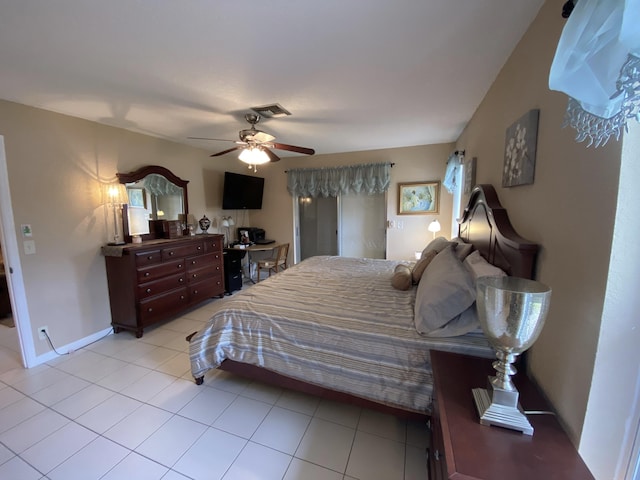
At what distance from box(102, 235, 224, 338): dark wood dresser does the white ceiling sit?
4.84 feet

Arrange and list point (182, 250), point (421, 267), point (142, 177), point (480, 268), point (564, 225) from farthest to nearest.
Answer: point (182, 250) < point (142, 177) < point (421, 267) < point (480, 268) < point (564, 225)

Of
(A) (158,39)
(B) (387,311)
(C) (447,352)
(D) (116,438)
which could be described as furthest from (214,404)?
(A) (158,39)

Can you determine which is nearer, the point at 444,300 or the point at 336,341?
the point at 444,300

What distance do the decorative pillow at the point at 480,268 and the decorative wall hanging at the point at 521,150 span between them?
49 centimetres

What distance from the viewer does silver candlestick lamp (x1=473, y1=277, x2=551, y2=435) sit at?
0.82m

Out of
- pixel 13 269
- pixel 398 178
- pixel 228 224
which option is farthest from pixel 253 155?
pixel 398 178

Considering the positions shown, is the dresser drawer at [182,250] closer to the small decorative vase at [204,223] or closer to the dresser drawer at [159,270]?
the dresser drawer at [159,270]

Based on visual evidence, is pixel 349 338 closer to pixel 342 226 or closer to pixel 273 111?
pixel 273 111

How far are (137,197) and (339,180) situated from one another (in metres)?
3.05

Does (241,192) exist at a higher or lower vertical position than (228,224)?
higher

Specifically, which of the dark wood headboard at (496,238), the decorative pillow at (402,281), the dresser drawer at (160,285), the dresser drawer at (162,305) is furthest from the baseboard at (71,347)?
the dark wood headboard at (496,238)

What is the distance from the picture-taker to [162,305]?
10.6 feet

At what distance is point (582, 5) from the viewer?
2.05 feet

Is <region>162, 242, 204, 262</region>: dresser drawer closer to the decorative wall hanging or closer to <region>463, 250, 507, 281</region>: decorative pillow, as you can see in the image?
<region>463, 250, 507, 281</region>: decorative pillow
